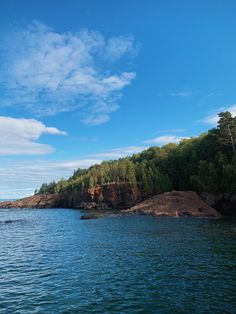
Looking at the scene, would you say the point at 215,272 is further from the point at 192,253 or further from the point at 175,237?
the point at 175,237

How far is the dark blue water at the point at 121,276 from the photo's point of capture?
2230 centimetres

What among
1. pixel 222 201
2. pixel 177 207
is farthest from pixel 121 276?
pixel 222 201

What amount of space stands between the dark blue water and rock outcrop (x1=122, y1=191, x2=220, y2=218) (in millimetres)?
37728

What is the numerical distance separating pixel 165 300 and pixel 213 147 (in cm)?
9501

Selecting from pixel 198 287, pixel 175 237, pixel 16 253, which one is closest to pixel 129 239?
pixel 175 237

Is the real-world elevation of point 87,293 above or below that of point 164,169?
below

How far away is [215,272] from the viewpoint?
29.8 metres

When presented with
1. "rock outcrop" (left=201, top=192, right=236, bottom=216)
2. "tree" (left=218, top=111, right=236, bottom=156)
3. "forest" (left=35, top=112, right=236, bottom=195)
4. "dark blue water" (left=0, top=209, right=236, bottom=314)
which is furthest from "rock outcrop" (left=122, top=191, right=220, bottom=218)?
"dark blue water" (left=0, top=209, right=236, bottom=314)

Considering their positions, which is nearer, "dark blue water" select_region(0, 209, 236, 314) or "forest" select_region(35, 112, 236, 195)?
"dark blue water" select_region(0, 209, 236, 314)

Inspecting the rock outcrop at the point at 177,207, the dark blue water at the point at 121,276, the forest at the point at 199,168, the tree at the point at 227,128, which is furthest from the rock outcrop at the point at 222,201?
the dark blue water at the point at 121,276

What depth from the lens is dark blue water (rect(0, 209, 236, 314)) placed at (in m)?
22.3

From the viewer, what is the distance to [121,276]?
96.6ft

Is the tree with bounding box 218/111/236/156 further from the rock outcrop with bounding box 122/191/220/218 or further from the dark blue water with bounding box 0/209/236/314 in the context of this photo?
the dark blue water with bounding box 0/209/236/314

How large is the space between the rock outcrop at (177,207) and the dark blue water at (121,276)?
37728 mm
